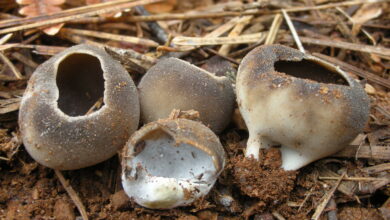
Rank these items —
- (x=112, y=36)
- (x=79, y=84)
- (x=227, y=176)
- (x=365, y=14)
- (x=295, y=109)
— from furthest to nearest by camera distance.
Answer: (x=365, y=14) → (x=112, y=36) → (x=79, y=84) → (x=227, y=176) → (x=295, y=109)

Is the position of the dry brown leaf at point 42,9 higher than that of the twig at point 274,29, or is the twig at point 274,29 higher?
the dry brown leaf at point 42,9

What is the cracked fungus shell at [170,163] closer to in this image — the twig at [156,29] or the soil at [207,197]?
the soil at [207,197]

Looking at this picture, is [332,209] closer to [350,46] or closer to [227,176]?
[227,176]

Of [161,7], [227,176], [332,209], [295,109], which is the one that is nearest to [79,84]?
[227,176]

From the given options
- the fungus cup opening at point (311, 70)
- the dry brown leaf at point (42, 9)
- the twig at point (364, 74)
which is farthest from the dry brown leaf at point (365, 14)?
the dry brown leaf at point (42, 9)

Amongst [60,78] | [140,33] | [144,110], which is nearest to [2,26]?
[60,78]

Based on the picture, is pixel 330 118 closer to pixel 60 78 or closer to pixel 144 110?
pixel 144 110
